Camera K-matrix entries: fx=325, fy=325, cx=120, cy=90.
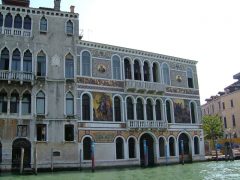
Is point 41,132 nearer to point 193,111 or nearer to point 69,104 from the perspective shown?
point 69,104

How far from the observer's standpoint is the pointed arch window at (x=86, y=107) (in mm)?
22938

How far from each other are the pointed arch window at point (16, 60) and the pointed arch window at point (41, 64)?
1.28m

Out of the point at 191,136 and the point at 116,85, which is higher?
the point at 116,85

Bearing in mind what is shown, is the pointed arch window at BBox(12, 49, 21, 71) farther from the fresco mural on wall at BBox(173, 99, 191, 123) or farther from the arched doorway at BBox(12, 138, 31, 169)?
the fresco mural on wall at BBox(173, 99, 191, 123)

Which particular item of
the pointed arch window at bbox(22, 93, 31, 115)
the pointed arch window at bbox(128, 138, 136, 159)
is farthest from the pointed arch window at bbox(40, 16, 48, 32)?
the pointed arch window at bbox(128, 138, 136, 159)

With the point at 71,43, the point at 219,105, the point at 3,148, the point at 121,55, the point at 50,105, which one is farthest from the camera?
the point at 219,105

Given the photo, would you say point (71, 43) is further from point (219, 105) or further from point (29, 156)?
point (219, 105)

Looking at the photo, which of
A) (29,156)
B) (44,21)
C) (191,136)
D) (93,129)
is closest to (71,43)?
(44,21)

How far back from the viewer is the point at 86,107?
23141 mm

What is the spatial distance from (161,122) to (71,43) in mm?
9448

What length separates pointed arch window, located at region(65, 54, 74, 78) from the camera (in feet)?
75.7

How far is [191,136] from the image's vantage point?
28.1 meters

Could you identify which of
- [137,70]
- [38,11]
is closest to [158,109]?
[137,70]

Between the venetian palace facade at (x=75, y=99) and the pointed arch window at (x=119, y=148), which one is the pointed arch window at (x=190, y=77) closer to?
the venetian palace facade at (x=75, y=99)
